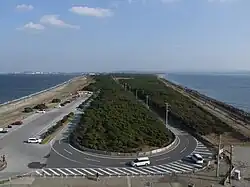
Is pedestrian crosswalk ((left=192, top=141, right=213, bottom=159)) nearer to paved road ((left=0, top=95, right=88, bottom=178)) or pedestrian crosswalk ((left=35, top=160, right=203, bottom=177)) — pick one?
pedestrian crosswalk ((left=35, top=160, right=203, bottom=177))

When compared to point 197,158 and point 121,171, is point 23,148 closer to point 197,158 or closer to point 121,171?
point 121,171

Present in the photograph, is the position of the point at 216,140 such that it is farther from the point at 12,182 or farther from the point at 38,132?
the point at 12,182

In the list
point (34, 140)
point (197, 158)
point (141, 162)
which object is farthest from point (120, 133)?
point (197, 158)

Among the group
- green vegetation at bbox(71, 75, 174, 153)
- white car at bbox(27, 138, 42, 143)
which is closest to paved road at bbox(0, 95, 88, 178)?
white car at bbox(27, 138, 42, 143)

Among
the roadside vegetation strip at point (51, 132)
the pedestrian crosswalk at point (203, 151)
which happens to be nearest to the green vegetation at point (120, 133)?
the roadside vegetation strip at point (51, 132)

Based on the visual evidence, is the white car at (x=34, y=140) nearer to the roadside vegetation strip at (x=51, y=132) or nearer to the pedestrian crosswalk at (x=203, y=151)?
the roadside vegetation strip at (x=51, y=132)

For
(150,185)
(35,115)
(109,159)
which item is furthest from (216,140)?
(35,115)
